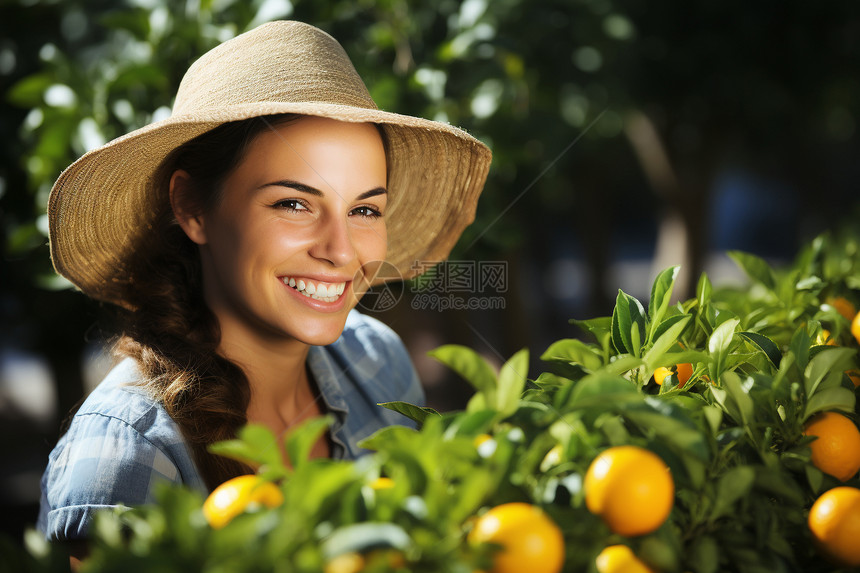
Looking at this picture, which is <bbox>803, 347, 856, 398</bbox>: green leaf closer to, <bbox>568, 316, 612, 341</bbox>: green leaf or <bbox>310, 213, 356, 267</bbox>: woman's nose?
<bbox>568, 316, 612, 341</bbox>: green leaf

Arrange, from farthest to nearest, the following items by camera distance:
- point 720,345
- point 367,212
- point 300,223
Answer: point 367,212 < point 300,223 < point 720,345

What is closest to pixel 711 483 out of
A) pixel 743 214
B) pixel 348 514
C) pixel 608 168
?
pixel 348 514

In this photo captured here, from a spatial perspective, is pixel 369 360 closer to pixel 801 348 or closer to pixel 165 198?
pixel 165 198

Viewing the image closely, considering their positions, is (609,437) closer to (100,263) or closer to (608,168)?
(100,263)

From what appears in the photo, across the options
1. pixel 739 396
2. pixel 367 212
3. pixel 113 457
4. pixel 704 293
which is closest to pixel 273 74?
pixel 367 212

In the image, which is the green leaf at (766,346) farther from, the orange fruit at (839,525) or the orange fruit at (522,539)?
the orange fruit at (522,539)

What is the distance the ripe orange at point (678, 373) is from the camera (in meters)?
0.91

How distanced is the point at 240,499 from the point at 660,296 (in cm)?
57

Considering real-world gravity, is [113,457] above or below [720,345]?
below

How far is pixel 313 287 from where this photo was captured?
122 cm

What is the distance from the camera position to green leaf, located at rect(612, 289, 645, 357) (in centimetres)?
88

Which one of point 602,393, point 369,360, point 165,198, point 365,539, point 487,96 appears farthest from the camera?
point 487,96

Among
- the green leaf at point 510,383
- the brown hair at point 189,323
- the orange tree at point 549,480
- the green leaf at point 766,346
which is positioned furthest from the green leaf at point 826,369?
the brown hair at point 189,323

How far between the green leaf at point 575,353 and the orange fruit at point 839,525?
255 mm
